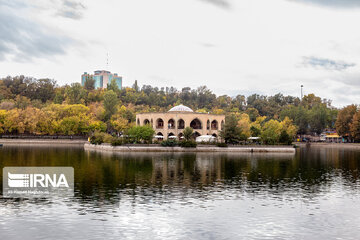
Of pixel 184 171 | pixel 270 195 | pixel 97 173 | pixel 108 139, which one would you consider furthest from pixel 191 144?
pixel 270 195

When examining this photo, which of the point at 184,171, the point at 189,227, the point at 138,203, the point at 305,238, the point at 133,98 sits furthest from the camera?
the point at 133,98

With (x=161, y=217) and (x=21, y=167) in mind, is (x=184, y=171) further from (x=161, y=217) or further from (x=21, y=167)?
(x=161, y=217)

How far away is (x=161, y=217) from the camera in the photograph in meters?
20.7

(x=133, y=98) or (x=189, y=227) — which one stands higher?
(x=133, y=98)

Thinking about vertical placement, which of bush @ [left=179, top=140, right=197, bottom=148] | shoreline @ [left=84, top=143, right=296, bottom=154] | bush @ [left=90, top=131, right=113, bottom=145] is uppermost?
bush @ [left=90, top=131, right=113, bottom=145]

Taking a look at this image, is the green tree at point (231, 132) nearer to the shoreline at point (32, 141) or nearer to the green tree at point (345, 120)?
the shoreline at point (32, 141)

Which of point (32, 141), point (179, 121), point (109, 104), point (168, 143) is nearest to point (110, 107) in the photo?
point (109, 104)

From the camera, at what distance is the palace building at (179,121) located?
90.5 metres

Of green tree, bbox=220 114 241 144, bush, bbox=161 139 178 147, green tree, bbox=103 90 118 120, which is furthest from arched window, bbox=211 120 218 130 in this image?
green tree, bbox=103 90 118 120

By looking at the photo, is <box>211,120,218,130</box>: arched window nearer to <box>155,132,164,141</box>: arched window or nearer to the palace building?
the palace building

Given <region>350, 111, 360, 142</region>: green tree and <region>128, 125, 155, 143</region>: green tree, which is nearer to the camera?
<region>128, 125, 155, 143</region>: green tree

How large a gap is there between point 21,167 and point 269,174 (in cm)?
2567

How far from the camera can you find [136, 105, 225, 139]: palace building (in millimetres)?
90469

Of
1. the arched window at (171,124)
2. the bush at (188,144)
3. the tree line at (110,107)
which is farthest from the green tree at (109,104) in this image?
the bush at (188,144)
